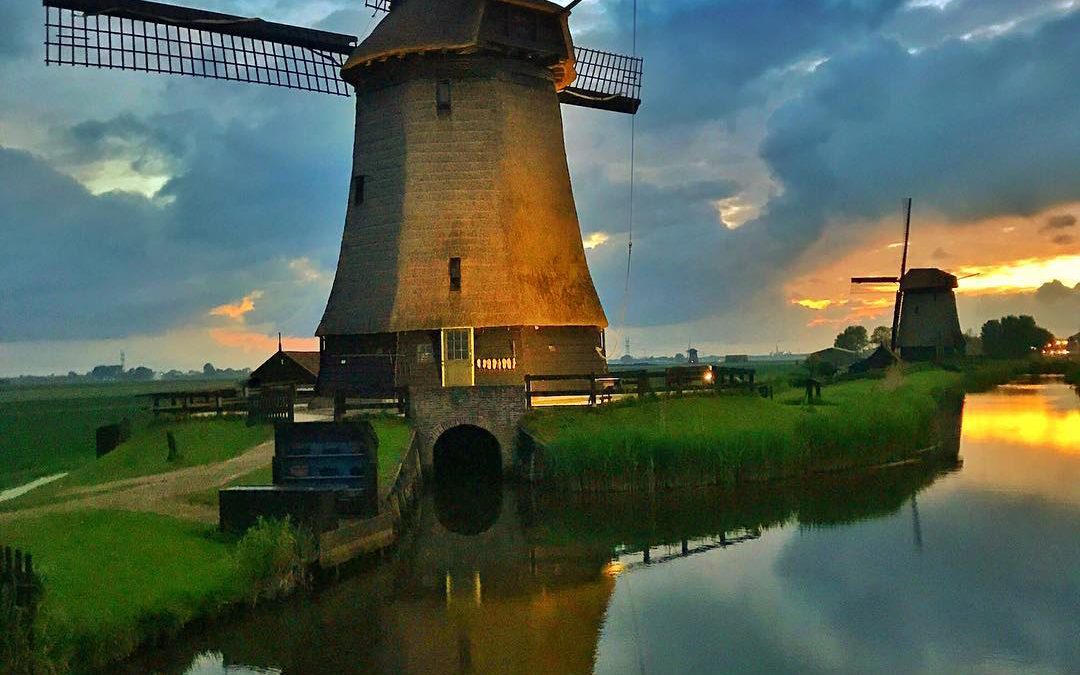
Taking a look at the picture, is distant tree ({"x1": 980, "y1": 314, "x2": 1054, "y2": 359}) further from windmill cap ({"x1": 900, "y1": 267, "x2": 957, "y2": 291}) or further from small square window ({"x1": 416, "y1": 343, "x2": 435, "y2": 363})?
small square window ({"x1": 416, "y1": 343, "x2": 435, "y2": 363})

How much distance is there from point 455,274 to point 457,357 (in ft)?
7.16

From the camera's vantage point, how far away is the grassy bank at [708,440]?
69.6ft

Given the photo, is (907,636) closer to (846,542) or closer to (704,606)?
(704,606)

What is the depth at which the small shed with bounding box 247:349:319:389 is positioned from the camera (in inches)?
1196

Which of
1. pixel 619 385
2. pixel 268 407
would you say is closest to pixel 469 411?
pixel 619 385

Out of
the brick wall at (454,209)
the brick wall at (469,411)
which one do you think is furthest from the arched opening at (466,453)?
the brick wall at (454,209)

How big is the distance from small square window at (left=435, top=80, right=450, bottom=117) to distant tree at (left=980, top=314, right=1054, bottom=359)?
287ft

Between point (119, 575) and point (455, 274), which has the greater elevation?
point (455, 274)

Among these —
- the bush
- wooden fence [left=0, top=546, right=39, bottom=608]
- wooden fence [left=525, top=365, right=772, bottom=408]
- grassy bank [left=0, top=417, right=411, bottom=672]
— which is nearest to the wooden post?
wooden fence [left=525, top=365, right=772, bottom=408]

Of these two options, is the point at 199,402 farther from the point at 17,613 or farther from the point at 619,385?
the point at 17,613

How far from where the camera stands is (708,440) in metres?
22.0

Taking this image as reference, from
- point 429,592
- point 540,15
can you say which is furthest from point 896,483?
point 540,15

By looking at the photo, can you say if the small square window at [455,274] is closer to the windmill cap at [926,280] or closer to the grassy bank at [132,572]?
the grassy bank at [132,572]

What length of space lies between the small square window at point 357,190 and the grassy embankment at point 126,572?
11634 millimetres
